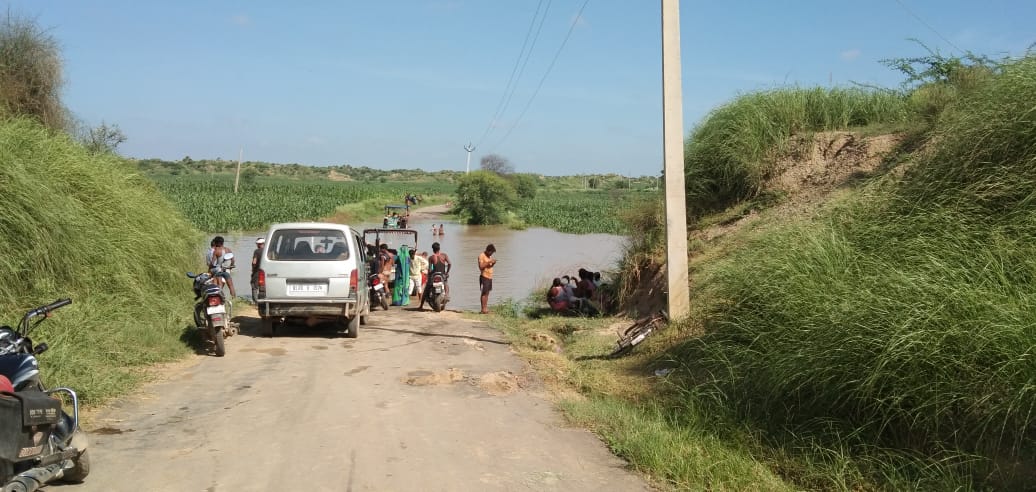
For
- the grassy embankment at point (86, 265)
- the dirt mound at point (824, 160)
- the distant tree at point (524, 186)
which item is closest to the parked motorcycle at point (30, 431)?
the grassy embankment at point (86, 265)

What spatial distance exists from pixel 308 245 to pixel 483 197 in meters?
55.2

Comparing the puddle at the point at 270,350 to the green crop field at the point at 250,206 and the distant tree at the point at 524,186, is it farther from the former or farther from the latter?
the distant tree at the point at 524,186

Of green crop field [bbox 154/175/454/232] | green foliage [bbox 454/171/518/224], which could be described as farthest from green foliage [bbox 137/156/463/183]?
green foliage [bbox 454/171/518/224]

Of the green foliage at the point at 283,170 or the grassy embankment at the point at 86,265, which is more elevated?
the green foliage at the point at 283,170

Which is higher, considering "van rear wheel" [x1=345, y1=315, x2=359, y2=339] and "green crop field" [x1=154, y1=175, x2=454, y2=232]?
"green crop field" [x1=154, y1=175, x2=454, y2=232]

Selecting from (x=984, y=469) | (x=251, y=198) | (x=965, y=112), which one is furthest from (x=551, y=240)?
(x=984, y=469)

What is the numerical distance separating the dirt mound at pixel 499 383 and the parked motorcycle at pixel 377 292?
7687 millimetres

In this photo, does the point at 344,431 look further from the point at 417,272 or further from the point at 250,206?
the point at 250,206

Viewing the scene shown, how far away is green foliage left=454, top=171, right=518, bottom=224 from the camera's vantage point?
221 ft

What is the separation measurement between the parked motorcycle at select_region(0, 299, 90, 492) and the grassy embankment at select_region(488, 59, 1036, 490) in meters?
3.77

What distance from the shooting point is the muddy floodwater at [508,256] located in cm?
2284

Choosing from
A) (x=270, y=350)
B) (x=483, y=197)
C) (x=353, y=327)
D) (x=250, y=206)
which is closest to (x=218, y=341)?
(x=270, y=350)

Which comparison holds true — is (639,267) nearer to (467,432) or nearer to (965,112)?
(965,112)

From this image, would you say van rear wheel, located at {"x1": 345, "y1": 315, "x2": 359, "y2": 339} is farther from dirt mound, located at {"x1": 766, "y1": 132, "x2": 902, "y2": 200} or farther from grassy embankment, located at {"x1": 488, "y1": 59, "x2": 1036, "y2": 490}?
dirt mound, located at {"x1": 766, "y1": 132, "x2": 902, "y2": 200}
